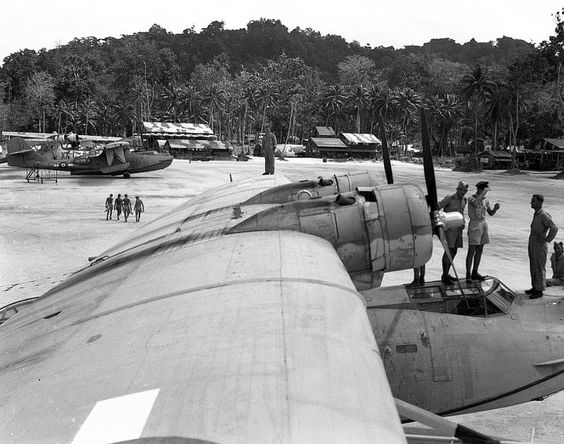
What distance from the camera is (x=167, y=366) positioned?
3.75 metres

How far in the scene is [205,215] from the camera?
9969 millimetres

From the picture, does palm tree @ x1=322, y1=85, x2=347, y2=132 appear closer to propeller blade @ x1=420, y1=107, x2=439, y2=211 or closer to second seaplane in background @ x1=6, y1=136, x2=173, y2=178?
second seaplane in background @ x1=6, y1=136, x2=173, y2=178

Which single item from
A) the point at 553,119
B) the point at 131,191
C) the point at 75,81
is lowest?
the point at 131,191

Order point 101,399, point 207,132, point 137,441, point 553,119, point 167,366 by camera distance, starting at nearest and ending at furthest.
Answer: point 137,441 < point 101,399 < point 167,366 < point 553,119 < point 207,132

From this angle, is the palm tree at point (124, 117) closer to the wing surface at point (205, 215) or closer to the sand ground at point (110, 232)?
the sand ground at point (110, 232)

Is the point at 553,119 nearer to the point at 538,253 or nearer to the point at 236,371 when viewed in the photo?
the point at 538,253

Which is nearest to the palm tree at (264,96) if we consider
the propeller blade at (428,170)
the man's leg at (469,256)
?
A: the man's leg at (469,256)

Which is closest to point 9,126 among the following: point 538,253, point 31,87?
point 31,87

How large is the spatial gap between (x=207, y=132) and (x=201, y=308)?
85.8 metres

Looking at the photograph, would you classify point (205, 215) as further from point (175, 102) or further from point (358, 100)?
point (175, 102)

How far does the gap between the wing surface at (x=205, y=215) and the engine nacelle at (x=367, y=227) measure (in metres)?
1.05

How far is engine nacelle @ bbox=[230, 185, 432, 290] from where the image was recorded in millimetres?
7629

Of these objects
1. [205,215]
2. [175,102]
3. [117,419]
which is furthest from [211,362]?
[175,102]

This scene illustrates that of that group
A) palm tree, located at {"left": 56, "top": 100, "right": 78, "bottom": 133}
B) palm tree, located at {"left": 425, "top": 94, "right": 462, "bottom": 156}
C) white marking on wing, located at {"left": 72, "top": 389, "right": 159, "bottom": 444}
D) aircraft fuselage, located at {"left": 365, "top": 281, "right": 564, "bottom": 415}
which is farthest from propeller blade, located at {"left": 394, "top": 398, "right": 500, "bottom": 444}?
palm tree, located at {"left": 56, "top": 100, "right": 78, "bottom": 133}
